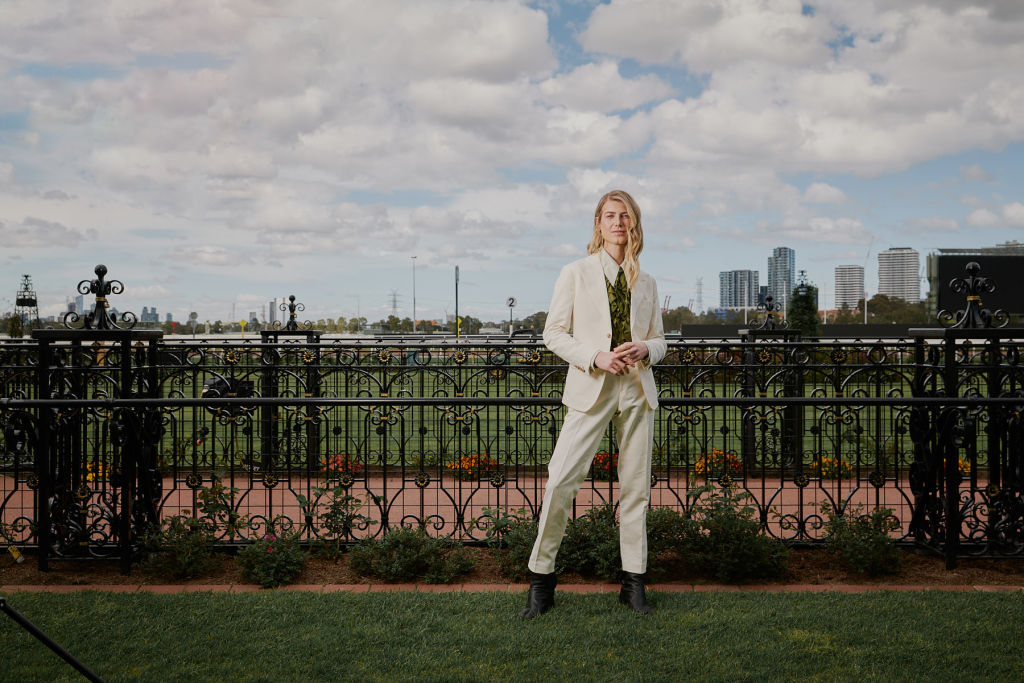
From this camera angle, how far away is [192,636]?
357 centimetres

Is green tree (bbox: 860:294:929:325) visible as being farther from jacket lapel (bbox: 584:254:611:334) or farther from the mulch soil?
jacket lapel (bbox: 584:254:611:334)

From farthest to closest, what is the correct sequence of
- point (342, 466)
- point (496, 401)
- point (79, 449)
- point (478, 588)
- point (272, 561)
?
point (342, 466)
point (79, 449)
point (496, 401)
point (272, 561)
point (478, 588)

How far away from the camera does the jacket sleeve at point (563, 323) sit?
363cm

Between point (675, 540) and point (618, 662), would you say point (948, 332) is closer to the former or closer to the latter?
Result: point (675, 540)

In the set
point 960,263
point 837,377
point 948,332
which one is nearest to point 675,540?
point 948,332

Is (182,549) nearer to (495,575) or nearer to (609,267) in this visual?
(495,575)

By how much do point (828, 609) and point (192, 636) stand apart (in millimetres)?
3221

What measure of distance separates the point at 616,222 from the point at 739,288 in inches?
3734

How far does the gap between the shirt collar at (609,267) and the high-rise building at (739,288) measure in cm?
7662

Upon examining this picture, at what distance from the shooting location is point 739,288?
308ft

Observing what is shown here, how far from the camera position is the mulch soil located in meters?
4.44

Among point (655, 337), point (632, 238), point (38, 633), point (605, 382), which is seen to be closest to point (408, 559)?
point (605, 382)

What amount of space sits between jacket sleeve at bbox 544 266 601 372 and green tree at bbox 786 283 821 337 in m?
23.2

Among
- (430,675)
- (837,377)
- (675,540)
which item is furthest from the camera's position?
(837,377)
